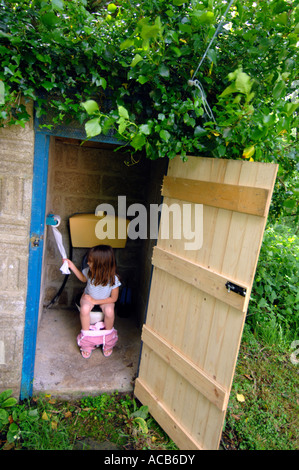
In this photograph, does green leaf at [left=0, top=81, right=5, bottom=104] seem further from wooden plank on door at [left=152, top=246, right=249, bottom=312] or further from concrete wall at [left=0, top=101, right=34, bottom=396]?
wooden plank on door at [left=152, top=246, right=249, bottom=312]

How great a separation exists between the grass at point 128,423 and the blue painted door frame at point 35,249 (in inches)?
11.6

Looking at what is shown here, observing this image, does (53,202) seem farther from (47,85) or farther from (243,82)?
(243,82)

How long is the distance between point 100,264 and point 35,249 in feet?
2.69

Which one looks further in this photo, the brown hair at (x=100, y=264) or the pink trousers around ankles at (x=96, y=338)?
the pink trousers around ankles at (x=96, y=338)

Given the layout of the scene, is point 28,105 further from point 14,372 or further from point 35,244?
point 14,372

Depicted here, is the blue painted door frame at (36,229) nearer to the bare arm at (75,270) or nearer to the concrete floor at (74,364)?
the concrete floor at (74,364)

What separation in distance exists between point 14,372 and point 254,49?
114 inches

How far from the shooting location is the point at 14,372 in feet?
8.59

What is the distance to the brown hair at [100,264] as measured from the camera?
3.14 meters

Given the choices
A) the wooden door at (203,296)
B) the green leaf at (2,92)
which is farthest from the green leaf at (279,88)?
the green leaf at (2,92)

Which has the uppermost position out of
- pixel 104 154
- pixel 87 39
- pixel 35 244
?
pixel 87 39

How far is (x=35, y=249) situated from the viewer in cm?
246
